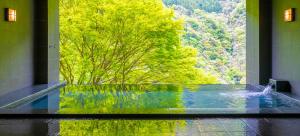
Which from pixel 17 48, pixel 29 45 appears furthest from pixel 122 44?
pixel 17 48

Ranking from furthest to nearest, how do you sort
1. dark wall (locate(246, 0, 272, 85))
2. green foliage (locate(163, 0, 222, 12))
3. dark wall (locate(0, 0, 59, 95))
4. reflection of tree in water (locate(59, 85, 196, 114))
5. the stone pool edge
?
green foliage (locate(163, 0, 222, 12)), dark wall (locate(246, 0, 272, 85)), dark wall (locate(0, 0, 59, 95)), the stone pool edge, reflection of tree in water (locate(59, 85, 196, 114))

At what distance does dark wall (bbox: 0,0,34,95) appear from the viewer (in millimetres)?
7543

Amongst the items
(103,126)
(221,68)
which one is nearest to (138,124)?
(103,126)

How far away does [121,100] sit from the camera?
285 inches

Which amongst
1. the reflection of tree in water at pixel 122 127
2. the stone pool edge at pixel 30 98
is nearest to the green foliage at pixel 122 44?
the stone pool edge at pixel 30 98

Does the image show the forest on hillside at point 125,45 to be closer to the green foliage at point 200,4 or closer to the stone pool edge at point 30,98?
the green foliage at point 200,4

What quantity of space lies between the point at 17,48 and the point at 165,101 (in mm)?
3131

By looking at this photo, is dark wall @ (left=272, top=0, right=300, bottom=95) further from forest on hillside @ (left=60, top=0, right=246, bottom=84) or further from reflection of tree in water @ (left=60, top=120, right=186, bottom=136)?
forest on hillside @ (left=60, top=0, right=246, bottom=84)

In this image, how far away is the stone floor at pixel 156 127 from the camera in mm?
4375

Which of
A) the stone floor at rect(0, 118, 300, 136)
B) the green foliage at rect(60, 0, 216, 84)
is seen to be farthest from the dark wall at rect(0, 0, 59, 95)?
the green foliage at rect(60, 0, 216, 84)

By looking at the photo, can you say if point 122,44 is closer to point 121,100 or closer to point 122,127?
point 121,100

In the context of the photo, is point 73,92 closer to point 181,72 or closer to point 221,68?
point 181,72

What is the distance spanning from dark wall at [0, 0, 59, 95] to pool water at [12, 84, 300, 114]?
2.30 ft

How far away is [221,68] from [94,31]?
5.52m
